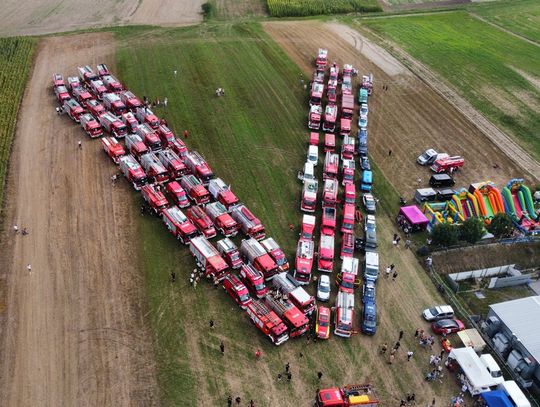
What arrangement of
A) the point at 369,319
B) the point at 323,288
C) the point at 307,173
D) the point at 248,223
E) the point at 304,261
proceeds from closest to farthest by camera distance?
1. the point at 369,319
2. the point at 323,288
3. the point at 304,261
4. the point at 248,223
5. the point at 307,173

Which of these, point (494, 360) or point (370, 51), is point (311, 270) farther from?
point (370, 51)

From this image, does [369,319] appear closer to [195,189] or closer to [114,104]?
[195,189]

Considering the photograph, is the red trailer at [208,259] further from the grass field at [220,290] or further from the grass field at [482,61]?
the grass field at [482,61]

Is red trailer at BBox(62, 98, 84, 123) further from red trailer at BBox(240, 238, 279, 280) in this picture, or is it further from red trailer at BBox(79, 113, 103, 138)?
red trailer at BBox(240, 238, 279, 280)

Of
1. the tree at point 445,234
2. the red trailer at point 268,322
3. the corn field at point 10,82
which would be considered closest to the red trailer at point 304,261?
the red trailer at point 268,322

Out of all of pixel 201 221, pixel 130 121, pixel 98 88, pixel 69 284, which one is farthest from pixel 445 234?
pixel 98 88

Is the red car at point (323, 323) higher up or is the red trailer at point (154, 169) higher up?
the red trailer at point (154, 169)
